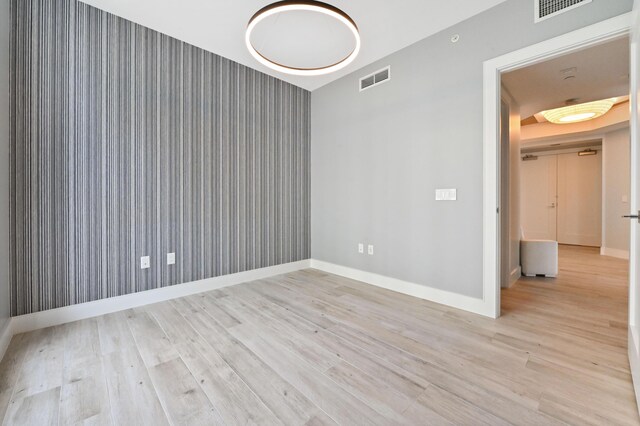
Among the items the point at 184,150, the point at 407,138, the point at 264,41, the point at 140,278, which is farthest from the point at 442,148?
the point at 140,278

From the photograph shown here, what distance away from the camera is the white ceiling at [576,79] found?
2574 mm

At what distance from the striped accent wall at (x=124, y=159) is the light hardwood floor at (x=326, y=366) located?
531 millimetres

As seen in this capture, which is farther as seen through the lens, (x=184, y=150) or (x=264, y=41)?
(x=184, y=150)

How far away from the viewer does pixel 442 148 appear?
274 centimetres

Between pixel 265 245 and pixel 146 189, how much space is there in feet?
5.27

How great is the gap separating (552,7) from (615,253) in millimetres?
5495

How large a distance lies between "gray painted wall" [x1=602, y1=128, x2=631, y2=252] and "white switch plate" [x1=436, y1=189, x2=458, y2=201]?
4.89m

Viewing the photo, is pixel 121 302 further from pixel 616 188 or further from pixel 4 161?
pixel 616 188

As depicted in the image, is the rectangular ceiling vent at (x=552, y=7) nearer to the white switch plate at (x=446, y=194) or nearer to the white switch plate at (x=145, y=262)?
the white switch plate at (x=446, y=194)

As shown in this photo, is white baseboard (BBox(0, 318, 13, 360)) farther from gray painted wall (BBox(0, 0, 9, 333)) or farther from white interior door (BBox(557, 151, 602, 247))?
white interior door (BBox(557, 151, 602, 247))

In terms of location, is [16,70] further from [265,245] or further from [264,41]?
[265,245]

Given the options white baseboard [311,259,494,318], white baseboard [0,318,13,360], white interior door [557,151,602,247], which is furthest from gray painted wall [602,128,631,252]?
white baseboard [0,318,13,360]

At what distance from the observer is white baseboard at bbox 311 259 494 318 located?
2488mm

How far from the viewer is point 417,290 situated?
295 centimetres
